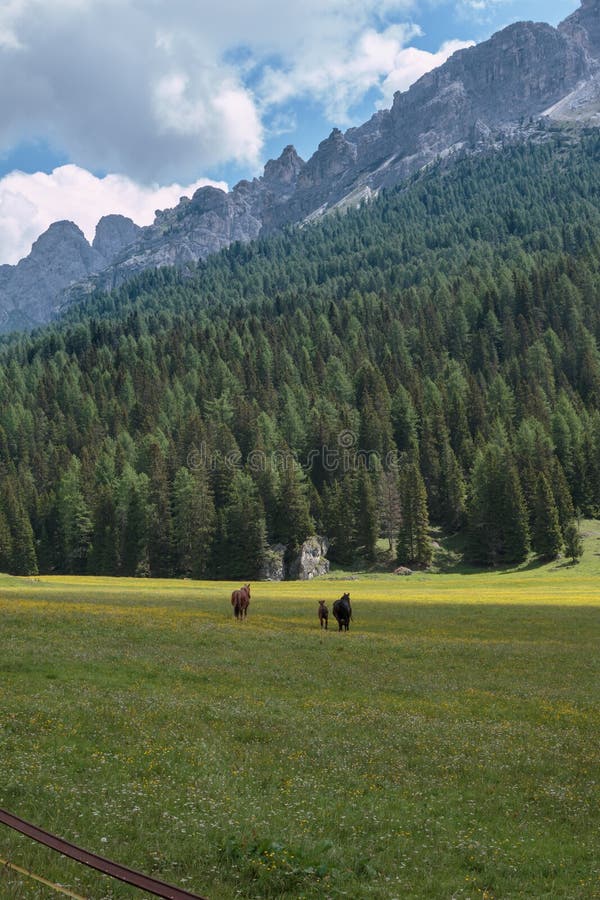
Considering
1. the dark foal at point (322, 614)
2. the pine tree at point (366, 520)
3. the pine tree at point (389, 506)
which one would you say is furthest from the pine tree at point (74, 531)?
the dark foal at point (322, 614)

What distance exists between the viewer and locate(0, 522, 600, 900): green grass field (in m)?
10.8

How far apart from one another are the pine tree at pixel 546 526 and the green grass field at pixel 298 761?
78.6 meters

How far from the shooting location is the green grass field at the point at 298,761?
1077 cm

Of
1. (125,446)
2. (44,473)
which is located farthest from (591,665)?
(44,473)

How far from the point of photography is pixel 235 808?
1277 centimetres

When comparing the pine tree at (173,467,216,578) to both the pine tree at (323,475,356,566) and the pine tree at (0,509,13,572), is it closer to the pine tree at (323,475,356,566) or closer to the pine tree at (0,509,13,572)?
the pine tree at (323,475,356,566)

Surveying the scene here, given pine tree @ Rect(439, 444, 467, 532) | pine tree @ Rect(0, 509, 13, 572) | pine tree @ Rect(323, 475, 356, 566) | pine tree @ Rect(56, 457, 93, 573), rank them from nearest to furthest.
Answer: pine tree @ Rect(323, 475, 356, 566) → pine tree @ Rect(0, 509, 13, 572) → pine tree @ Rect(56, 457, 93, 573) → pine tree @ Rect(439, 444, 467, 532)

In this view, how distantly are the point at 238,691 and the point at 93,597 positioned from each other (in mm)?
31739

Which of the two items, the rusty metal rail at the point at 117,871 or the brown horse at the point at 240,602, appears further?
the brown horse at the point at 240,602

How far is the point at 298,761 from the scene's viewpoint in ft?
52.6

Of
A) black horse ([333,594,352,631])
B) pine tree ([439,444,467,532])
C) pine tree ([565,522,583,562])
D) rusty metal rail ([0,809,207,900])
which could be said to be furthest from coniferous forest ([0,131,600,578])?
rusty metal rail ([0,809,207,900])

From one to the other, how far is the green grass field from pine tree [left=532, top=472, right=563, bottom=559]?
78.6 metres

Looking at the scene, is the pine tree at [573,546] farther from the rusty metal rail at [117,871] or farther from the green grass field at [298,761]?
the rusty metal rail at [117,871]

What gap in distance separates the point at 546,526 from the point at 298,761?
335 feet
